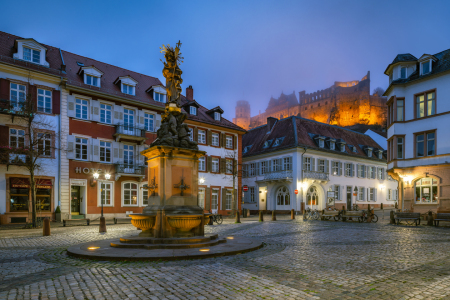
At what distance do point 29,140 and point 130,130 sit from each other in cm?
871

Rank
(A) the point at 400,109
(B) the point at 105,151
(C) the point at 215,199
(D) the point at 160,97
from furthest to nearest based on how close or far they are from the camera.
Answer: (C) the point at 215,199 < (D) the point at 160,97 < (B) the point at 105,151 < (A) the point at 400,109

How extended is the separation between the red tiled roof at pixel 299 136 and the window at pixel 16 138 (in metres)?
26.6

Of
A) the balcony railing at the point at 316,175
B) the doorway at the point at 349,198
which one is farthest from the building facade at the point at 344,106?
the balcony railing at the point at 316,175

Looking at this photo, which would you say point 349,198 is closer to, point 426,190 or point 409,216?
point 426,190

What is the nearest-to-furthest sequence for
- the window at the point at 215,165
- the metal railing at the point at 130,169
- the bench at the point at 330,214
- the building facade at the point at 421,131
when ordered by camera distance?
the building facade at the point at 421,131
the bench at the point at 330,214
the metal railing at the point at 130,169
the window at the point at 215,165

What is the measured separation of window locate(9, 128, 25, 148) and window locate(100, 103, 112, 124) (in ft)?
19.8

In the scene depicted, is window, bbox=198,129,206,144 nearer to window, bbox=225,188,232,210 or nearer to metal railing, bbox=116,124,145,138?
window, bbox=225,188,232,210

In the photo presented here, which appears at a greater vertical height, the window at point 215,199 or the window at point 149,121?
the window at point 149,121

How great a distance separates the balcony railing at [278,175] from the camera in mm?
39250

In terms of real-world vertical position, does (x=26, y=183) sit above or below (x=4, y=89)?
below

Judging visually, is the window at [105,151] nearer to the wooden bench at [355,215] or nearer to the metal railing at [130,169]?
the metal railing at [130,169]

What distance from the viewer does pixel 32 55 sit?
25.7 m

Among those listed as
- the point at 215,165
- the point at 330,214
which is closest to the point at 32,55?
the point at 215,165

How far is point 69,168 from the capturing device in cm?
2603
